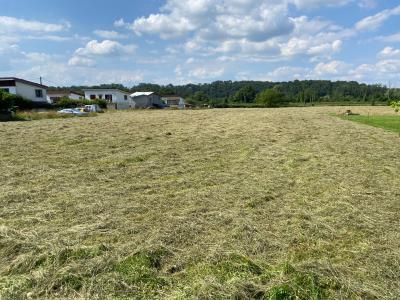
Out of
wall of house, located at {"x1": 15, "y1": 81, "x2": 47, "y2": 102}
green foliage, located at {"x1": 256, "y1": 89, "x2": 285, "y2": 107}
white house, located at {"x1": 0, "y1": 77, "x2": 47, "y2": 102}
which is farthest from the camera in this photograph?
green foliage, located at {"x1": 256, "y1": 89, "x2": 285, "y2": 107}

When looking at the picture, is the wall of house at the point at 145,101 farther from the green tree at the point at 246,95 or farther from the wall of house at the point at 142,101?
the green tree at the point at 246,95

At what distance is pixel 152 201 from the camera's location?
6.36m

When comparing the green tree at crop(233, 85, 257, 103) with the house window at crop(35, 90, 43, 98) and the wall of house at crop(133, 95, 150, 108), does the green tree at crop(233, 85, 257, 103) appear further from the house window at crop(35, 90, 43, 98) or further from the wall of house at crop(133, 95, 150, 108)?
the house window at crop(35, 90, 43, 98)

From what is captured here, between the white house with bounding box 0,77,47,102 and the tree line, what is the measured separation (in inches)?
2025

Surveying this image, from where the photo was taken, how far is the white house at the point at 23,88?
43.2 metres

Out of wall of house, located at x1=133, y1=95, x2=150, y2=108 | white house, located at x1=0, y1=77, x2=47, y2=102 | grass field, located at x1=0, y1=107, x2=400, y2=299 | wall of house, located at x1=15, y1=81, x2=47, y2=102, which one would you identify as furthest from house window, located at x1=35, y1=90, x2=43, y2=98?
grass field, located at x1=0, y1=107, x2=400, y2=299

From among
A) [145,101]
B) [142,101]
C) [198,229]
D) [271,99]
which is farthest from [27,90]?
[271,99]

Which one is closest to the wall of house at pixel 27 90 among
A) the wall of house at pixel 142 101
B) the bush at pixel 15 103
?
the bush at pixel 15 103

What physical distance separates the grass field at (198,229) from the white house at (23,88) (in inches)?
1491

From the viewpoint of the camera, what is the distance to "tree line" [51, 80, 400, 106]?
9794cm

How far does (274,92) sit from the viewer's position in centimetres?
8669

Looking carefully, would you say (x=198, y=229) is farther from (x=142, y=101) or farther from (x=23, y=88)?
(x=142, y=101)

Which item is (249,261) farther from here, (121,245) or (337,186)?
(337,186)

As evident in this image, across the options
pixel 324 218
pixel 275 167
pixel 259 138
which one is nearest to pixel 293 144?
pixel 259 138
